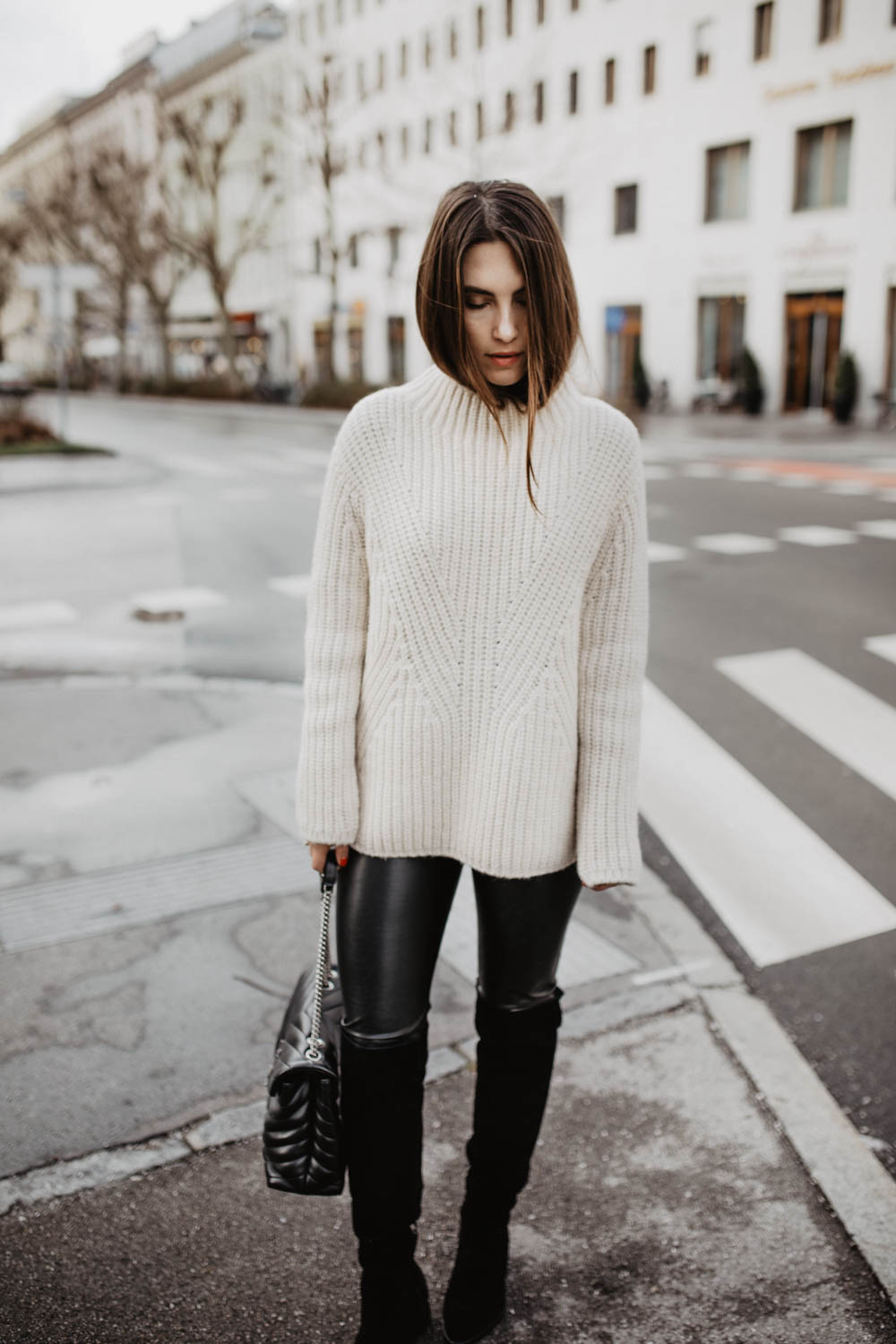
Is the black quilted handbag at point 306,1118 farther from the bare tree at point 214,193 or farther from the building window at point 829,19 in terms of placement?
the bare tree at point 214,193

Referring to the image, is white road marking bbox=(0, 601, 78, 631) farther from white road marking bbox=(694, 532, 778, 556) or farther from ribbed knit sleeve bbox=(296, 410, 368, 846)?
ribbed knit sleeve bbox=(296, 410, 368, 846)

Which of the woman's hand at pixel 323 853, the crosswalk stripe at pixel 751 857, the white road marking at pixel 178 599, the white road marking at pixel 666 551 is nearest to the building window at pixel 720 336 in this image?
the white road marking at pixel 666 551

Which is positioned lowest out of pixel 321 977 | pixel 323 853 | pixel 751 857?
pixel 751 857

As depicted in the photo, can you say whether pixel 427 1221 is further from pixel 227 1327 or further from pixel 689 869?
pixel 689 869

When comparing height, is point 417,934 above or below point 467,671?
below

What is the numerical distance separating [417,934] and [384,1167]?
1.39 ft

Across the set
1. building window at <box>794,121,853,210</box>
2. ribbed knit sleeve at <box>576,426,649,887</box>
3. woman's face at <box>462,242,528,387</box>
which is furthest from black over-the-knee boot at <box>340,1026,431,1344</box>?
building window at <box>794,121,853,210</box>

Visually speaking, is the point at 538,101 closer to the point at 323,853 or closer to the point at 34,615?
the point at 34,615

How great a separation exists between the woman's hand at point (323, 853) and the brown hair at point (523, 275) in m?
0.67

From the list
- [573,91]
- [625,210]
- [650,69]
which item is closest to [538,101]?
[573,91]

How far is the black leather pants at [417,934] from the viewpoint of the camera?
207 cm

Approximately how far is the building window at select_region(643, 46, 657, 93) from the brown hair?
36129 millimetres

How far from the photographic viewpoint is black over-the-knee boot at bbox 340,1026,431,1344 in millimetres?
2129

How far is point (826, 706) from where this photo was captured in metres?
6.42
